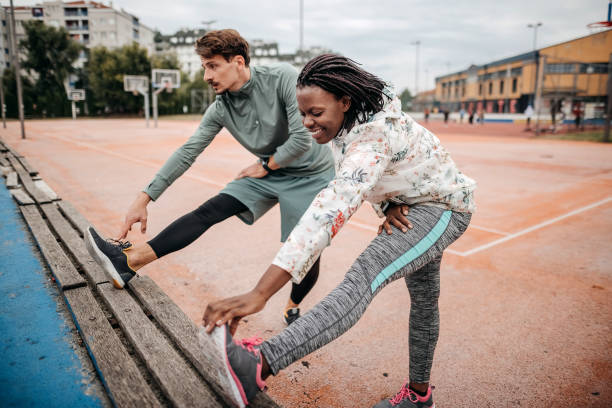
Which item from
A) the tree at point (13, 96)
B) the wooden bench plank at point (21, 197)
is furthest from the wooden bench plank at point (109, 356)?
the tree at point (13, 96)

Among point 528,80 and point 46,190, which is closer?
point 46,190

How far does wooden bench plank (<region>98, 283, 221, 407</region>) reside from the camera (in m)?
1.81

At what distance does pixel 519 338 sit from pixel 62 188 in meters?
7.86

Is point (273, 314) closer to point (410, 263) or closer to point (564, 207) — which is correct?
point (410, 263)

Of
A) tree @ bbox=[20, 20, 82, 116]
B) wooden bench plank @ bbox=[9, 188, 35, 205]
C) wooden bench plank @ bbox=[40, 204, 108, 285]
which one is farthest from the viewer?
tree @ bbox=[20, 20, 82, 116]

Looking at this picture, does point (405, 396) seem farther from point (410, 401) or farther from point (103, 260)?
point (103, 260)

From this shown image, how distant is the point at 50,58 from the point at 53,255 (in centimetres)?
6361

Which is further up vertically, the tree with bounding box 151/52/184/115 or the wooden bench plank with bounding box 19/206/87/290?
the tree with bounding box 151/52/184/115

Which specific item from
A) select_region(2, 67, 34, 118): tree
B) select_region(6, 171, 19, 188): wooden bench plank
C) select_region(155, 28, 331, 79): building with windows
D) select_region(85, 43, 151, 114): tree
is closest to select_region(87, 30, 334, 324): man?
select_region(6, 171, 19, 188): wooden bench plank

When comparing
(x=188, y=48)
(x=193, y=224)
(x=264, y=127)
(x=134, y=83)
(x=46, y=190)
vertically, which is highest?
(x=188, y=48)

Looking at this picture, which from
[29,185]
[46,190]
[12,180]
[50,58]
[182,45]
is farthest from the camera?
[182,45]

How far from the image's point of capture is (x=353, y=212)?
1415 mm

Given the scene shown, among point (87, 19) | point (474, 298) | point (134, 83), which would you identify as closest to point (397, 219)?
point (474, 298)

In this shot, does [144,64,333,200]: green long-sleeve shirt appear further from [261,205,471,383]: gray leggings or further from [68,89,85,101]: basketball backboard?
[68,89,85,101]: basketball backboard
